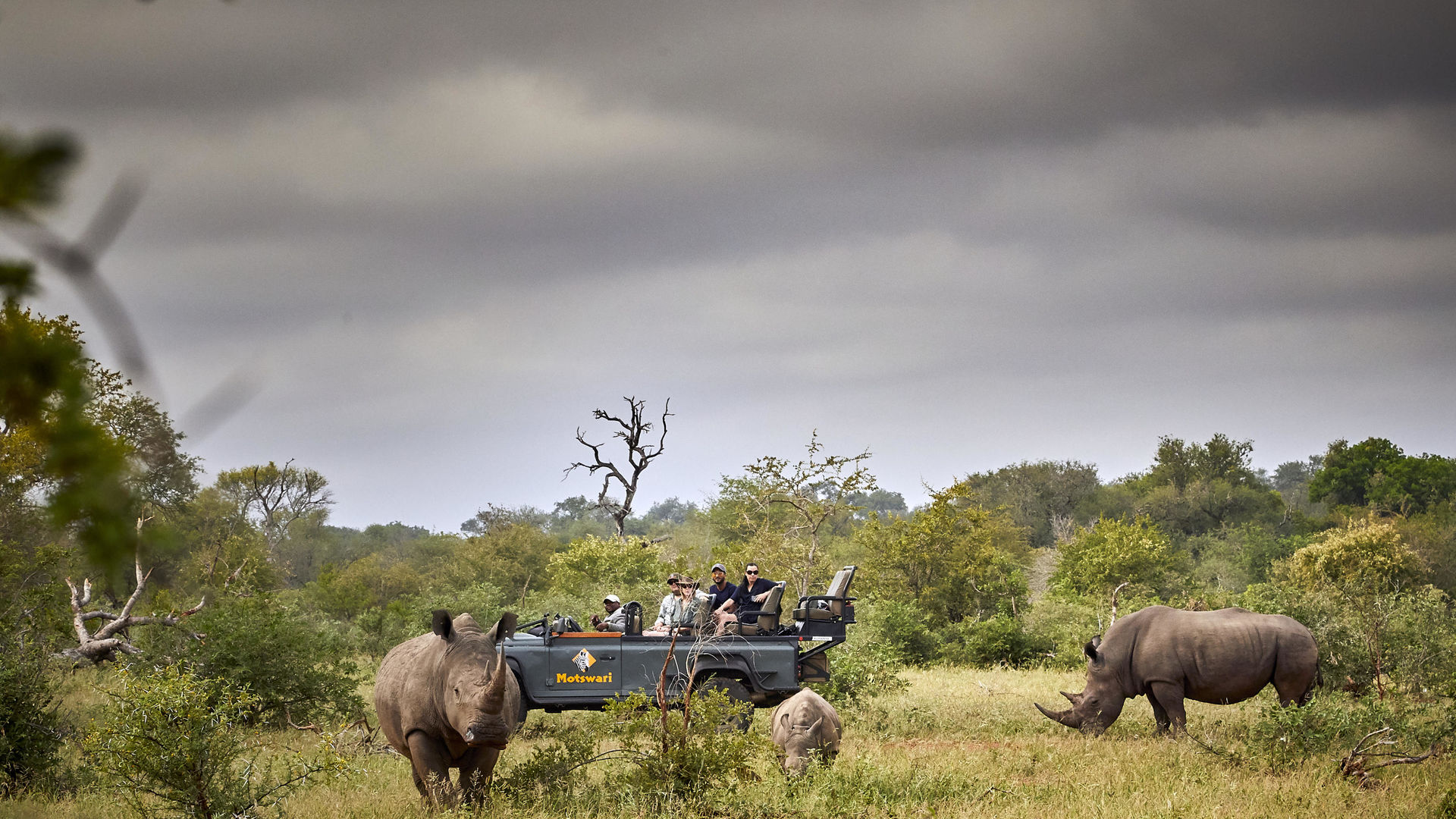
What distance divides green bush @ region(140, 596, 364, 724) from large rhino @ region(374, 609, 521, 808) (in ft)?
19.6

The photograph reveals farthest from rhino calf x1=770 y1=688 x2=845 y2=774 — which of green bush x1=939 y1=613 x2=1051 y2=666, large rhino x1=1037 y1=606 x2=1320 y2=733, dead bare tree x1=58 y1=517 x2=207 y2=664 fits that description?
green bush x1=939 y1=613 x2=1051 y2=666

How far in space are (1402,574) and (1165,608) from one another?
19.2 metres

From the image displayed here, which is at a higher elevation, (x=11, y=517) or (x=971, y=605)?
(x=11, y=517)

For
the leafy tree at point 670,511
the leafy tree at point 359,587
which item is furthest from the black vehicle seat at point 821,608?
the leafy tree at point 670,511

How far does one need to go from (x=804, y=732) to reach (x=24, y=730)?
7092 millimetres

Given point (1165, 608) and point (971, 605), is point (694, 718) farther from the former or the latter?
point (971, 605)

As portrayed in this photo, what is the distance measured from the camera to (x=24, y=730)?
10398 millimetres

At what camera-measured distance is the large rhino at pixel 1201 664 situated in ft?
42.0

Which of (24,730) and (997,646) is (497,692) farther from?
(997,646)

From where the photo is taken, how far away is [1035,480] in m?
67.3

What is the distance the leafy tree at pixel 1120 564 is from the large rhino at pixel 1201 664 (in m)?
15.0

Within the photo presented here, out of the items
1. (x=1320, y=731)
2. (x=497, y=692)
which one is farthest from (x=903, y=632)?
(x=497, y=692)

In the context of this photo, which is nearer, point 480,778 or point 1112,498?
point 480,778

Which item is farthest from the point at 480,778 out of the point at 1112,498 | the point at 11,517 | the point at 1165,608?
the point at 1112,498
